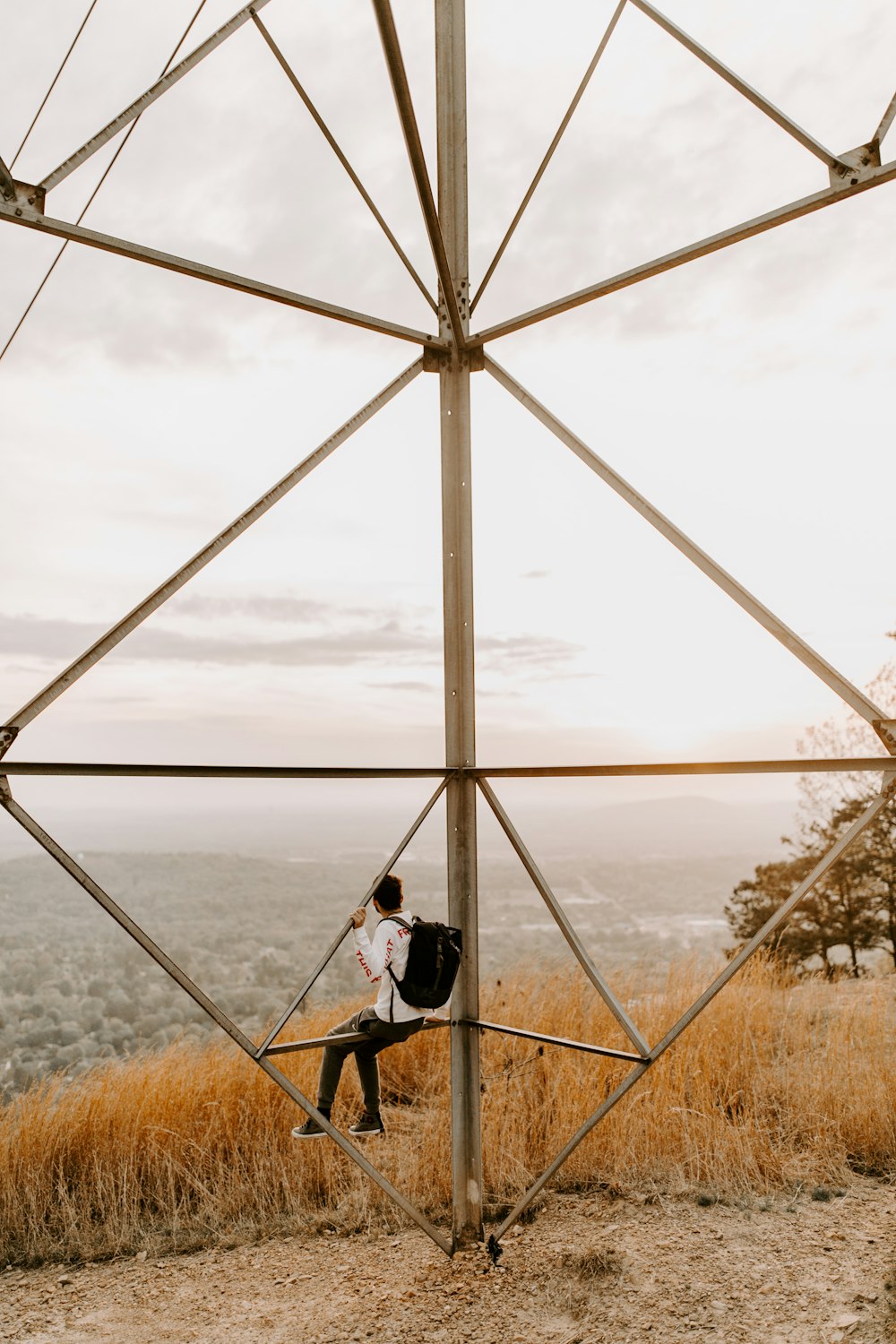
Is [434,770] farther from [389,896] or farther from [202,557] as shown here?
[202,557]

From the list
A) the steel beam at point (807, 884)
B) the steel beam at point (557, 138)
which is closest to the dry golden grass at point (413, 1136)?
the steel beam at point (807, 884)

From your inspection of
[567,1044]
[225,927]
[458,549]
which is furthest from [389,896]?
[225,927]

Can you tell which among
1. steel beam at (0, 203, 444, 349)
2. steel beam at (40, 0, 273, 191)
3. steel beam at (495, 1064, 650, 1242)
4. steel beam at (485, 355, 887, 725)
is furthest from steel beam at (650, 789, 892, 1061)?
steel beam at (40, 0, 273, 191)

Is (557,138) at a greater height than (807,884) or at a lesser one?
greater

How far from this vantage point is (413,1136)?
7.88m

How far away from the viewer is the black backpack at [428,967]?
5059mm

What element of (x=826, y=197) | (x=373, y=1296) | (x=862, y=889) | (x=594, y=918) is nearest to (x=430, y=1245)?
(x=373, y=1296)

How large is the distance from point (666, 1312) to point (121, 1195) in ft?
13.3

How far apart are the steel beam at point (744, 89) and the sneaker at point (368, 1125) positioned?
528 cm

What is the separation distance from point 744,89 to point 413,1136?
24.7 ft

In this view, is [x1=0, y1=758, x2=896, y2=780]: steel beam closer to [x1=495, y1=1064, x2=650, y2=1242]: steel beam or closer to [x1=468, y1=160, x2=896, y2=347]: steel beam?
[x1=495, y1=1064, x2=650, y2=1242]: steel beam

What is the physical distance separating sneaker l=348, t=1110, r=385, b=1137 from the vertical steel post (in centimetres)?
43

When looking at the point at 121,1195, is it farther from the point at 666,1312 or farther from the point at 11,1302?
the point at 666,1312

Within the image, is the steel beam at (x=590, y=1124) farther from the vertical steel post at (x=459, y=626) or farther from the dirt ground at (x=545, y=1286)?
the dirt ground at (x=545, y=1286)
